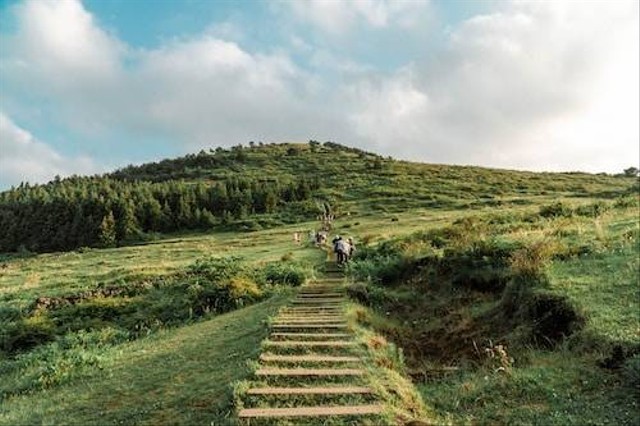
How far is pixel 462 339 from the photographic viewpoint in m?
14.7

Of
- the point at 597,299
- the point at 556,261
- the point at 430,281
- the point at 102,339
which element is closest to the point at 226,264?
the point at 102,339

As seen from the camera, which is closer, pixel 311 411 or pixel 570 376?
pixel 311 411

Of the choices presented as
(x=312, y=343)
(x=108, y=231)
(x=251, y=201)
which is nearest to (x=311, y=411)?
(x=312, y=343)

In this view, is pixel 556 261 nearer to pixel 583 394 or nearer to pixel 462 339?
pixel 462 339

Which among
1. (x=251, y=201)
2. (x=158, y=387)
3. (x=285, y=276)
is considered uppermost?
(x=251, y=201)

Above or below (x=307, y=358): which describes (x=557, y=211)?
above

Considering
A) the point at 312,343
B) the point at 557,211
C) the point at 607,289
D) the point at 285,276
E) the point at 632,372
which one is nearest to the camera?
the point at 632,372

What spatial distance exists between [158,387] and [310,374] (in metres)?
2.99

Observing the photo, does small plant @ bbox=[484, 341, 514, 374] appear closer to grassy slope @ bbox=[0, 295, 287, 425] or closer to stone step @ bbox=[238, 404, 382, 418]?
stone step @ bbox=[238, 404, 382, 418]

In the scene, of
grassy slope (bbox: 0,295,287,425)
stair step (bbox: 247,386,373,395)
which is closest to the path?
stair step (bbox: 247,386,373,395)

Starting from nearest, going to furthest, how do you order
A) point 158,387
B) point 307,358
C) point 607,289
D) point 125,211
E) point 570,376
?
1. point 570,376
2. point 158,387
3. point 307,358
4. point 607,289
5. point 125,211

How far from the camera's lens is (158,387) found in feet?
38.9

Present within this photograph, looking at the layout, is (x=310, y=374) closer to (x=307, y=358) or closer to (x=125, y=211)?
(x=307, y=358)

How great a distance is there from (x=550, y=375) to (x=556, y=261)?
6.79 metres
